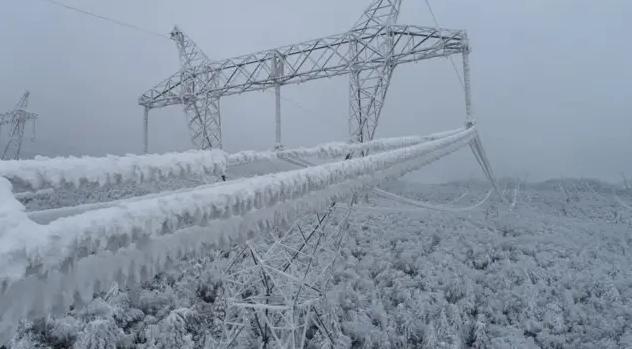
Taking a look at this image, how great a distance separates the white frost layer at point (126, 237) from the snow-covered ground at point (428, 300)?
102 inches

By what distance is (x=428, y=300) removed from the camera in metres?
8.12

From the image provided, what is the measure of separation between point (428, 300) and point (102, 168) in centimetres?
801

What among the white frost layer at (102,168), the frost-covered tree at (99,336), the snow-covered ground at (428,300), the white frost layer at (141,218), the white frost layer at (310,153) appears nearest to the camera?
the white frost layer at (141,218)

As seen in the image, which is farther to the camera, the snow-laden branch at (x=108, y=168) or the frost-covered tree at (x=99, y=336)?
the frost-covered tree at (x=99, y=336)

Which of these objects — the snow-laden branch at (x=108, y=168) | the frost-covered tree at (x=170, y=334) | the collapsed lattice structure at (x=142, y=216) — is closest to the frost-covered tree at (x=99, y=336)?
the frost-covered tree at (x=170, y=334)

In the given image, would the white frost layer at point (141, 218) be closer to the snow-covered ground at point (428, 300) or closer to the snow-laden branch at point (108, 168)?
the snow-laden branch at point (108, 168)

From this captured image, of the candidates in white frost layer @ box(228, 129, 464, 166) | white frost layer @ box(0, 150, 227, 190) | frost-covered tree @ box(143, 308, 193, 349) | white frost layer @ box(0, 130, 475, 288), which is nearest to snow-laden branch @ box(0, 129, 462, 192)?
white frost layer @ box(0, 150, 227, 190)

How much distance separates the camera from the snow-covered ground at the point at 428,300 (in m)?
6.33

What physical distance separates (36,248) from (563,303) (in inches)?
407

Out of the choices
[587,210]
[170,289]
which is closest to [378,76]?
[170,289]

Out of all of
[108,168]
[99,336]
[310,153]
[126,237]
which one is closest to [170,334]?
[99,336]

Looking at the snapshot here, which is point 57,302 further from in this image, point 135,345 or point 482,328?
point 482,328

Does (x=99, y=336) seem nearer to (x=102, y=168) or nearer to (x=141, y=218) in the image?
(x=102, y=168)

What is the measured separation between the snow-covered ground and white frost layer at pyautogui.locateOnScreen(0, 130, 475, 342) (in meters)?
2.59
